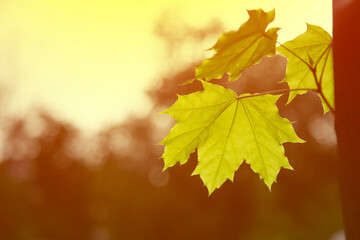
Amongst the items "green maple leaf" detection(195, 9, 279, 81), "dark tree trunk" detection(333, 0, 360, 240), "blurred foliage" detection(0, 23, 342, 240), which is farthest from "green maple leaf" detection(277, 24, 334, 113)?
"blurred foliage" detection(0, 23, 342, 240)

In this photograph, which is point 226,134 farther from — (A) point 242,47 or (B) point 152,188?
(B) point 152,188

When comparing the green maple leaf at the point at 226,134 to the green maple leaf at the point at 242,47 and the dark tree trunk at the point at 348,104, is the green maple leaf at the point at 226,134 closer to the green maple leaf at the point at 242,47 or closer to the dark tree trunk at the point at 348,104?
the green maple leaf at the point at 242,47

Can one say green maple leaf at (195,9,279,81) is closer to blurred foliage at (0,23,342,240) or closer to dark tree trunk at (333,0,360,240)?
dark tree trunk at (333,0,360,240)

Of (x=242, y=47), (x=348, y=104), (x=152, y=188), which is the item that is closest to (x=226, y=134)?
(x=242, y=47)

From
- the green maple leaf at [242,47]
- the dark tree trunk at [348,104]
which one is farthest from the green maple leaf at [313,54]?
the dark tree trunk at [348,104]

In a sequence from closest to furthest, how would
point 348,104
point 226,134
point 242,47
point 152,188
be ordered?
point 348,104 < point 242,47 < point 226,134 < point 152,188

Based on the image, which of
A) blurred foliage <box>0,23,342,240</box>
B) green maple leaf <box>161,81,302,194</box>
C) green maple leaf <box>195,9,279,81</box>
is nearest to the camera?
green maple leaf <box>195,9,279,81</box>
